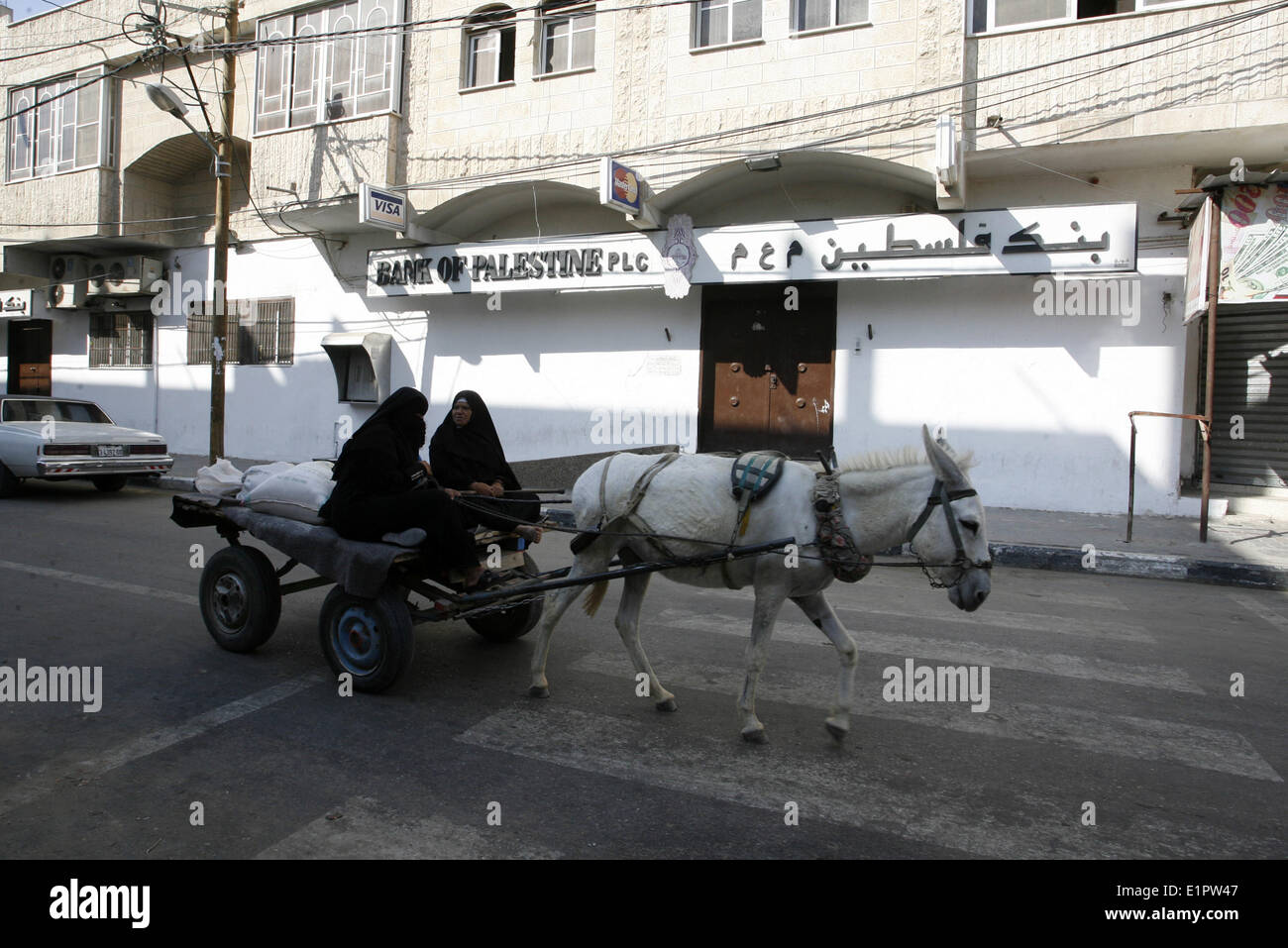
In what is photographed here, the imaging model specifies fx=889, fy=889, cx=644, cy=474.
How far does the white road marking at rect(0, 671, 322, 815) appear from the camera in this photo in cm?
357

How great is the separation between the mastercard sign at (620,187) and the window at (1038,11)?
16.1 feet

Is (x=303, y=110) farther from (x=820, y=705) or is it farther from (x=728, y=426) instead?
(x=820, y=705)

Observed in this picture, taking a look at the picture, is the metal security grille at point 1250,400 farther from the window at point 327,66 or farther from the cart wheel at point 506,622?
the window at point 327,66

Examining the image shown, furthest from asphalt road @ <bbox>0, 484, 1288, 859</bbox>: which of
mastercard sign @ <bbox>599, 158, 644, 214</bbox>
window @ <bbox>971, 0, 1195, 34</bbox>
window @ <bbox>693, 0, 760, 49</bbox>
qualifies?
window @ <bbox>693, 0, 760, 49</bbox>

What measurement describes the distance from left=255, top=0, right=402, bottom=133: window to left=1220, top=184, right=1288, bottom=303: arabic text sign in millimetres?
12925

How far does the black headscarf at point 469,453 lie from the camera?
5637 mm

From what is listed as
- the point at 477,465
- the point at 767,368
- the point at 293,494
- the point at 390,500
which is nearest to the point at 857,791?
the point at 390,500

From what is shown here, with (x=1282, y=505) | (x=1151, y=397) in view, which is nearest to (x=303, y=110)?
(x=1151, y=397)

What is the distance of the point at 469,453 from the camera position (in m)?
5.72

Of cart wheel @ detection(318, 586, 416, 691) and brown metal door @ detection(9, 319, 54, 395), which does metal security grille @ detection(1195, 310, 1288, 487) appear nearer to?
cart wheel @ detection(318, 586, 416, 691)

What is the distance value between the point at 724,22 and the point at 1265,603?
34.6ft

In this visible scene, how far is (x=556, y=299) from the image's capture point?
609 inches

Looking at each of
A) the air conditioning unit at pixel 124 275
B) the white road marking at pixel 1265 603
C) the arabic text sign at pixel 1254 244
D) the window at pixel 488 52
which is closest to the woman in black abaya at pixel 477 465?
the white road marking at pixel 1265 603
